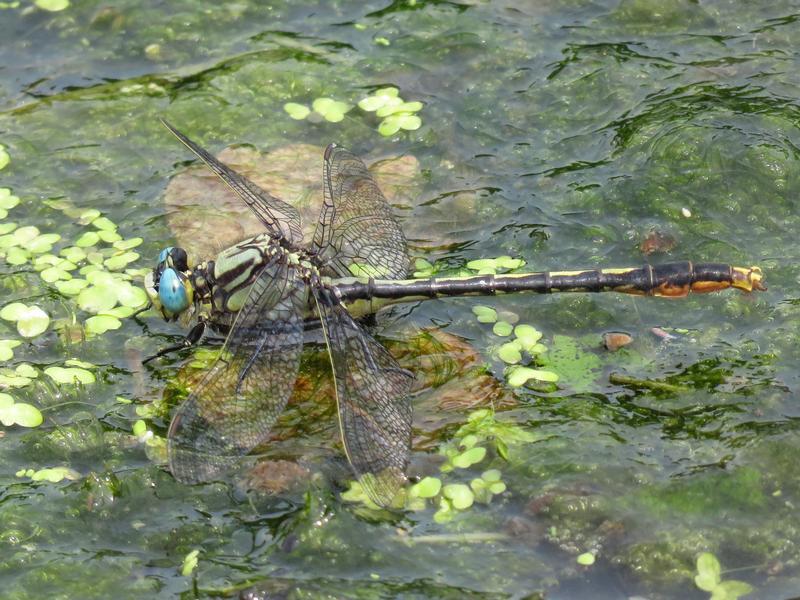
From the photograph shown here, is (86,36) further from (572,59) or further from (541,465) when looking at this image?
(541,465)

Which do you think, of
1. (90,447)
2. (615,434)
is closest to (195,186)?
(90,447)

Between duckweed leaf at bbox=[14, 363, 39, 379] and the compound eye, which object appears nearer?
duckweed leaf at bbox=[14, 363, 39, 379]

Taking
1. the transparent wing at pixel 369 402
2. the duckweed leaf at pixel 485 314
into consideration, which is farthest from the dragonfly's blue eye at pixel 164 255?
the duckweed leaf at pixel 485 314

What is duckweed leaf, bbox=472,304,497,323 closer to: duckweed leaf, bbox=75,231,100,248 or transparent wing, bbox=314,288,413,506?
transparent wing, bbox=314,288,413,506

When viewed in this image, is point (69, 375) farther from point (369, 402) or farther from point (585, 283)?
point (585, 283)

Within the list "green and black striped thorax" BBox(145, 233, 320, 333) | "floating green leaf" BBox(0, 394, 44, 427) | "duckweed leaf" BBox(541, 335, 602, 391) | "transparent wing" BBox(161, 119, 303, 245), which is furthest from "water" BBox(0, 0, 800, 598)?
"transparent wing" BBox(161, 119, 303, 245)

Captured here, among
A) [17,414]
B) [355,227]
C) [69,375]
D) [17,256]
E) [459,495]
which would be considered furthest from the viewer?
[17,256]

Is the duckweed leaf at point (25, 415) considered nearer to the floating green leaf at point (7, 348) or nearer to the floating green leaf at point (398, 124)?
the floating green leaf at point (7, 348)

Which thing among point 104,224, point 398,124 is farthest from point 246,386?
point 398,124
